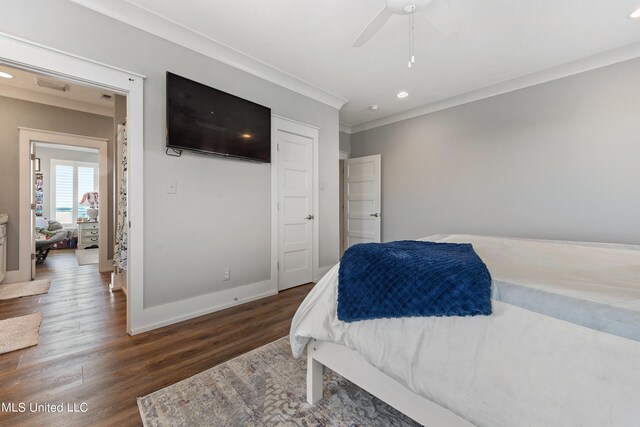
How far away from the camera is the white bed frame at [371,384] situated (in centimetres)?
96

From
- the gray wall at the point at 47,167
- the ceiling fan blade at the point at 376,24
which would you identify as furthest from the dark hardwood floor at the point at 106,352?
the gray wall at the point at 47,167

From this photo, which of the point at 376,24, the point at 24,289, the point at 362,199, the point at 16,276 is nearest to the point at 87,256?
the point at 16,276

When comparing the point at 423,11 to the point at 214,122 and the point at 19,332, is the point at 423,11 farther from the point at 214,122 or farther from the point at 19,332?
the point at 19,332

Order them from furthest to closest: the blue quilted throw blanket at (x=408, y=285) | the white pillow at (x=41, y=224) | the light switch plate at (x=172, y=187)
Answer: the white pillow at (x=41, y=224)
the light switch plate at (x=172, y=187)
the blue quilted throw blanket at (x=408, y=285)

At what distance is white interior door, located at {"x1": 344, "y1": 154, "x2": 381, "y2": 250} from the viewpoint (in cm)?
450

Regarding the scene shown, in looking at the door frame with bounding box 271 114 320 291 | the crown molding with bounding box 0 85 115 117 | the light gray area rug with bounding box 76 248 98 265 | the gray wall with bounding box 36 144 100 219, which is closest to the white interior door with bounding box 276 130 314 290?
the door frame with bounding box 271 114 320 291

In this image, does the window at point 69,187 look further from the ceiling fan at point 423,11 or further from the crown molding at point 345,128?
the ceiling fan at point 423,11

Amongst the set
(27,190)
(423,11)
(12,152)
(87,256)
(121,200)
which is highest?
(423,11)

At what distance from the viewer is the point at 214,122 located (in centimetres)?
248

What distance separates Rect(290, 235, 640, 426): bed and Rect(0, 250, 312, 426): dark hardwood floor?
3.50 feet

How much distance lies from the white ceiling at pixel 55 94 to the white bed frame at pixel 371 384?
12.1 ft

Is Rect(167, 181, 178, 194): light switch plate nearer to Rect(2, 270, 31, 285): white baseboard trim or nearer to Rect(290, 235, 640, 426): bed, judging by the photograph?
Rect(290, 235, 640, 426): bed

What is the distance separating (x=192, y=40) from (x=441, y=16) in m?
2.09

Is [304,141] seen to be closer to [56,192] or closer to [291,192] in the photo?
[291,192]
